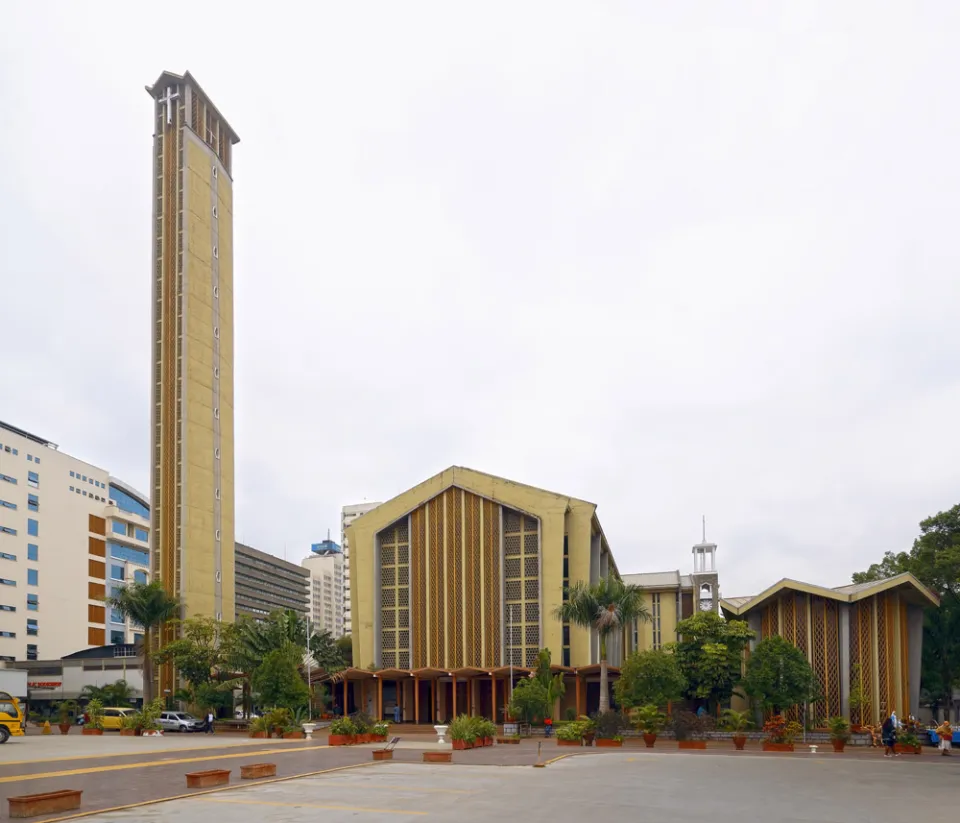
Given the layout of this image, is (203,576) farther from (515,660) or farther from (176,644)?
(515,660)

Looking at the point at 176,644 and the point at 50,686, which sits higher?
the point at 176,644

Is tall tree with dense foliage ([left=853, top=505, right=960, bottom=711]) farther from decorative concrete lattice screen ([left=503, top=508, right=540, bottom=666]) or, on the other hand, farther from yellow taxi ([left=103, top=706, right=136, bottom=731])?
yellow taxi ([left=103, top=706, right=136, bottom=731])

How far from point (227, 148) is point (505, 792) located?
7666cm

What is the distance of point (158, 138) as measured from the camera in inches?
3204

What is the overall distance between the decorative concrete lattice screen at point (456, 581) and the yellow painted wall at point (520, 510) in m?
0.96

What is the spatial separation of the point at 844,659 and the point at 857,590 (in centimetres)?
361

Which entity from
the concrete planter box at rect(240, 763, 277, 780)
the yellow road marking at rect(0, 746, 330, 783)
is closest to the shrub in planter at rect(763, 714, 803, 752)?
the yellow road marking at rect(0, 746, 330, 783)

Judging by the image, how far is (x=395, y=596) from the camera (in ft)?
230

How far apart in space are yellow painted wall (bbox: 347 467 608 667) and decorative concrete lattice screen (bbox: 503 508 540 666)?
82 centimetres

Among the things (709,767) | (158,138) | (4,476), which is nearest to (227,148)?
(158,138)

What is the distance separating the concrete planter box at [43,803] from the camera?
60.0 feet

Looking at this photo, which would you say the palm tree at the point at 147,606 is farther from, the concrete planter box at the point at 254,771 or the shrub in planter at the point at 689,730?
the concrete planter box at the point at 254,771

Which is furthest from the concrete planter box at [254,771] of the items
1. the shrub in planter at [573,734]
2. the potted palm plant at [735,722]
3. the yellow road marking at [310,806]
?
the potted palm plant at [735,722]

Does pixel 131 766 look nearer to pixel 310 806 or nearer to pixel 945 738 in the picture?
pixel 310 806
